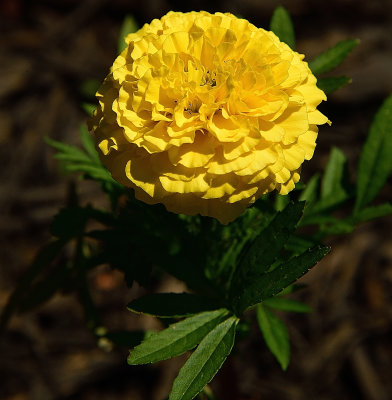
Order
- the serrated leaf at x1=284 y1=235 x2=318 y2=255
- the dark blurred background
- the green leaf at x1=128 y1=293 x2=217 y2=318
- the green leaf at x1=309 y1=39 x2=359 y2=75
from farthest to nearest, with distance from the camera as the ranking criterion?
the dark blurred background < the green leaf at x1=309 y1=39 x2=359 y2=75 < the serrated leaf at x1=284 y1=235 x2=318 y2=255 < the green leaf at x1=128 y1=293 x2=217 y2=318

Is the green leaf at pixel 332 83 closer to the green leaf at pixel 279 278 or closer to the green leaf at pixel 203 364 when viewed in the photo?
the green leaf at pixel 279 278

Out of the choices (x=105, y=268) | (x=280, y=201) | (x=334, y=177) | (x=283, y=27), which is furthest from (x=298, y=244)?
(x=105, y=268)

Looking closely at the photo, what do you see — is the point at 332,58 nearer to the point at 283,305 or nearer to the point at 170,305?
the point at 283,305

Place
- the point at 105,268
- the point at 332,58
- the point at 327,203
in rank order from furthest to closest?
the point at 105,268 < the point at 327,203 < the point at 332,58

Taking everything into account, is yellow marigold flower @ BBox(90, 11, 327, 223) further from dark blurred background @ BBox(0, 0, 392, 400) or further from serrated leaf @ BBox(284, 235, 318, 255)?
dark blurred background @ BBox(0, 0, 392, 400)

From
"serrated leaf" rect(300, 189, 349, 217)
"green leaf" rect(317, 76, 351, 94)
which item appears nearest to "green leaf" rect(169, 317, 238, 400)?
"serrated leaf" rect(300, 189, 349, 217)

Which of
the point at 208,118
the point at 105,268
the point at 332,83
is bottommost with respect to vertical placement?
the point at 105,268
